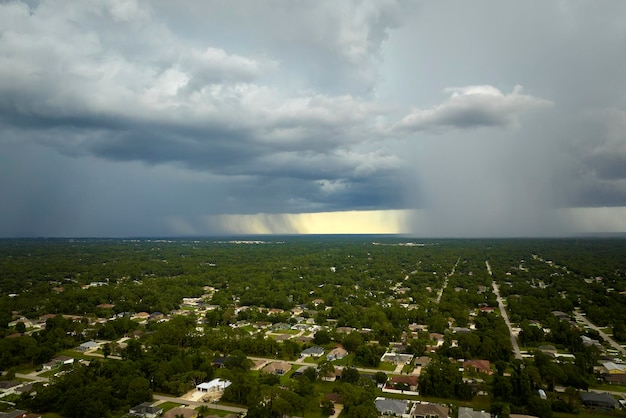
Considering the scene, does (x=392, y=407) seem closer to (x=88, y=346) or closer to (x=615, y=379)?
(x=615, y=379)

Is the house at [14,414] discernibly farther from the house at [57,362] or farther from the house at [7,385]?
the house at [57,362]

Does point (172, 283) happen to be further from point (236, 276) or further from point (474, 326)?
point (474, 326)

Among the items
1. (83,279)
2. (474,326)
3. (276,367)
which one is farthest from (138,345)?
(83,279)

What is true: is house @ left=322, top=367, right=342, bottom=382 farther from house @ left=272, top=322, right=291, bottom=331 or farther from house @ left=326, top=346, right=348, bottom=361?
house @ left=272, top=322, right=291, bottom=331

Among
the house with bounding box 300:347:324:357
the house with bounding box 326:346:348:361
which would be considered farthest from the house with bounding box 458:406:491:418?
the house with bounding box 300:347:324:357

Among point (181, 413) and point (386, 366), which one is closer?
point (181, 413)

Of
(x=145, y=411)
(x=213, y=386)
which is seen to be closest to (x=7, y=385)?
(x=145, y=411)

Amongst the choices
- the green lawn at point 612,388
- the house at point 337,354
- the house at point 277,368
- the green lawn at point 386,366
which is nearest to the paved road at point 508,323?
the green lawn at point 612,388
